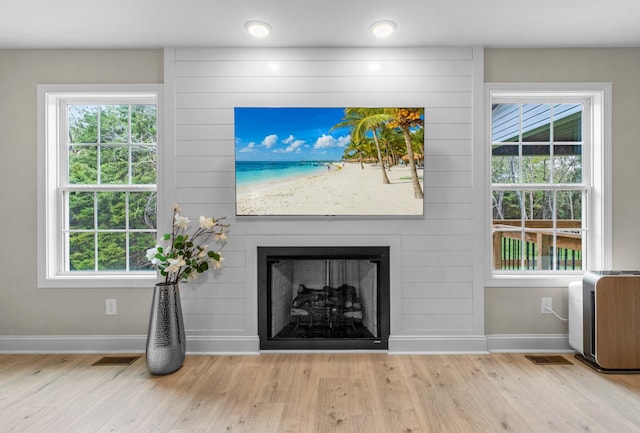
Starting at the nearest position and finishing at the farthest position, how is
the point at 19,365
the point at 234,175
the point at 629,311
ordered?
1. the point at 629,311
2. the point at 19,365
3. the point at 234,175

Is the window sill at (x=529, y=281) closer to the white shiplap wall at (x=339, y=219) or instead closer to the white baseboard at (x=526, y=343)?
the white shiplap wall at (x=339, y=219)

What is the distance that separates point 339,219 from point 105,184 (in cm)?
199

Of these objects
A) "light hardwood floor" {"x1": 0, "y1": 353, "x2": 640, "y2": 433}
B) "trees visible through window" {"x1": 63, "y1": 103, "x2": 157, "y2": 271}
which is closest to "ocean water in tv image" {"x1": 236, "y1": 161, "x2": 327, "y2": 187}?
"trees visible through window" {"x1": 63, "y1": 103, "x2": 157, "y2": 271}

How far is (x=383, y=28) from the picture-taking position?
111 inches

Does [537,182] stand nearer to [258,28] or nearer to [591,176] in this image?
[591,176]

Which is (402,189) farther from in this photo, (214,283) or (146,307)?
(146,307)

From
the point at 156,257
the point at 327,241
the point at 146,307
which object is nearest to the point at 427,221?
the point at 327,241

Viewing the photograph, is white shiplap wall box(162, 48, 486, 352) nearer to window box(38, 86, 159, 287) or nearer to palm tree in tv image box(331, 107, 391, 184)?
palm tree in tv image box(331, 107, 391, 184)

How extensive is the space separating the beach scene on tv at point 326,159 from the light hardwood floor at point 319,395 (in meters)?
1.20

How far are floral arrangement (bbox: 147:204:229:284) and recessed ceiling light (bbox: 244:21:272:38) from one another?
1384 millimetres

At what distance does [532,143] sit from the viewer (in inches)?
131

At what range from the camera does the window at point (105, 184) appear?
10.9 feet

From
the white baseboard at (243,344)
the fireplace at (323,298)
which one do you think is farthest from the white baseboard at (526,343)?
the fireplace at (323,298)

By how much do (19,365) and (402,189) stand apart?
3.16 m
